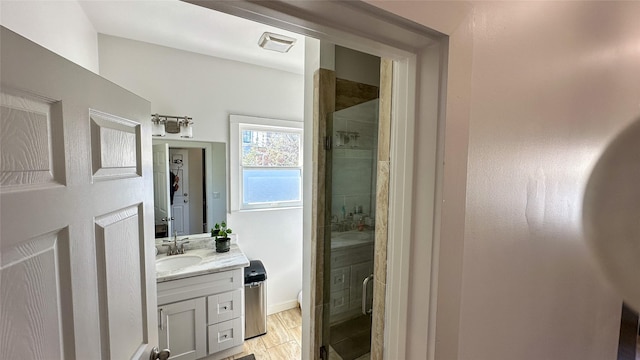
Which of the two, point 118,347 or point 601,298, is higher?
point 601,298

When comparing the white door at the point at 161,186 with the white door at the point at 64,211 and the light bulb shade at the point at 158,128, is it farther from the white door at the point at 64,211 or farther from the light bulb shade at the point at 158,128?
the white door at the point at 64,211

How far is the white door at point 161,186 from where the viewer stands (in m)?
2.24

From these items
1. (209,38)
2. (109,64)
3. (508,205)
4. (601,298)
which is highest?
(209,38)

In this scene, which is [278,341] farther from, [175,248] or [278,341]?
[175,248]

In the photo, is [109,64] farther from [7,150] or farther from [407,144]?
[407,144]

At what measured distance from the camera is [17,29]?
38.7 inches

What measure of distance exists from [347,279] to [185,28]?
205 centimetres

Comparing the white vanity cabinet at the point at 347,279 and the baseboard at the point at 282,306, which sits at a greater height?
the white vanity cabinet at the point at 347,279

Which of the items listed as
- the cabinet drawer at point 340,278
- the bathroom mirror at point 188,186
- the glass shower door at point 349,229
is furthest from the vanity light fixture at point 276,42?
the cabinet drawer at point 340,278

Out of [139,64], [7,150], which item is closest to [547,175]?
[7,150]

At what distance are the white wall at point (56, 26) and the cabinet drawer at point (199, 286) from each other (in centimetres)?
157

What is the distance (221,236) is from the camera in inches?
95.7

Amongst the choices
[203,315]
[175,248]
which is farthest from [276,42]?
[203,315]

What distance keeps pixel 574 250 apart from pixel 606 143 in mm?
388
